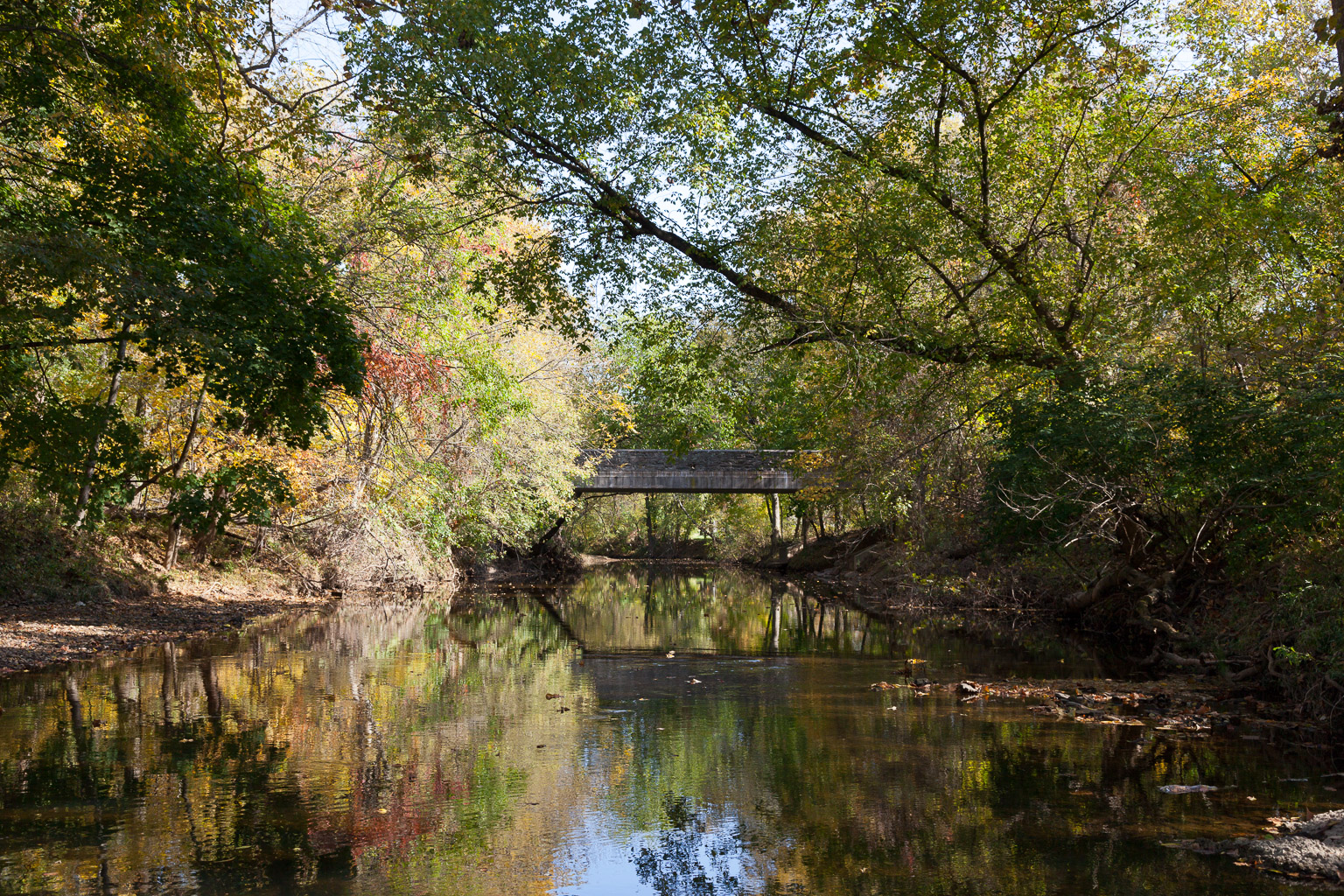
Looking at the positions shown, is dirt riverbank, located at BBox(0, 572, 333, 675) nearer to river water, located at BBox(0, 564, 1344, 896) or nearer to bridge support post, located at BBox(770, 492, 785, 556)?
river water, located at BBox(0, 564, 1344, 896)

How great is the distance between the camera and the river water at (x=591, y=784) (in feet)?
18.6

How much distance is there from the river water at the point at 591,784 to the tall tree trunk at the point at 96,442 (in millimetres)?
2769

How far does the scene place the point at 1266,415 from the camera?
471 inches

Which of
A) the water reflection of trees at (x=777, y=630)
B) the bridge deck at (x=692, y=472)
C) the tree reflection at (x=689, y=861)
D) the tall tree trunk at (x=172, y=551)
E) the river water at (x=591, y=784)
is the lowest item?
the tree reflection at (x=689, y=861)

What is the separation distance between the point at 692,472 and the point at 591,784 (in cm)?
3068

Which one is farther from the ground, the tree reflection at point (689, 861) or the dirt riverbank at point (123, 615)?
the dirt riverbank at point (123, 615)

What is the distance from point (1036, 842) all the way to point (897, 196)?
450 inches

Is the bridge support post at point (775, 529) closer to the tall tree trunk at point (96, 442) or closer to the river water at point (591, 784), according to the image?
the tall tree trunk at point (96, 442)

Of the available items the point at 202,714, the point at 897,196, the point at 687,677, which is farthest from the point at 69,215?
the point at 897,196

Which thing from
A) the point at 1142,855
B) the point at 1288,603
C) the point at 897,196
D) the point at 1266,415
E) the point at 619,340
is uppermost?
the point at 897,196

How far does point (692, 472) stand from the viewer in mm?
38188

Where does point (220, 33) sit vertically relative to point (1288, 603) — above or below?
above

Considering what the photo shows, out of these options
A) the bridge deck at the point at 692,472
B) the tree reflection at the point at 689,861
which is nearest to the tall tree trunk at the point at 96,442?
the tree reflection at the point at 689,861

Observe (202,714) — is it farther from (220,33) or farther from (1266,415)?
(1266,415)
